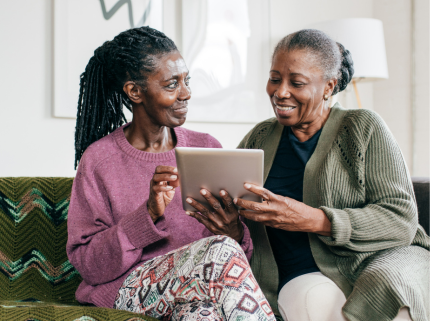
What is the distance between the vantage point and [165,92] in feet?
4.38

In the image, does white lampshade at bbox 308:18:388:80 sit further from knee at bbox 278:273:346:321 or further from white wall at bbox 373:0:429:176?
knee at bbox 278:273:346:321

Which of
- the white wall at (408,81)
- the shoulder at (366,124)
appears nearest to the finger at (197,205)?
the shoulder at (366,124)

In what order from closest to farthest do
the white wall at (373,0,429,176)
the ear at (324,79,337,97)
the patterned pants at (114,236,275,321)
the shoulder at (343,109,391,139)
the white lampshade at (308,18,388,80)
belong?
the patterned pants at (114,236,275,321) → the shoulder at (343,109,391,139) → the ear at (324,79,337,97) → the white lampshade at (308,18,388,80) → the white wall at (373,0,429,176)

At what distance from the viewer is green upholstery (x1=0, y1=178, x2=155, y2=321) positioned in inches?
57.6

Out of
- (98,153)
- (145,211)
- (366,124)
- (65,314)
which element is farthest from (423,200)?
(65,314)

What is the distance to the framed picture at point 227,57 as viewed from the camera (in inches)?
95.4

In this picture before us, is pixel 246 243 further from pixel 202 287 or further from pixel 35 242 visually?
pixel 35 242

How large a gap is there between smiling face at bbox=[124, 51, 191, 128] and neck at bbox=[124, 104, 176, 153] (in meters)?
0.02

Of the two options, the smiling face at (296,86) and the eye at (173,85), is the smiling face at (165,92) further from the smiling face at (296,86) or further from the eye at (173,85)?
the smiling face at (296,86)

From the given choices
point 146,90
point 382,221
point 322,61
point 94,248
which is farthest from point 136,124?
point 382,221

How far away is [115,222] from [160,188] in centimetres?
26

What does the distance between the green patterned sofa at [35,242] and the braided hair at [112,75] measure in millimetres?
187

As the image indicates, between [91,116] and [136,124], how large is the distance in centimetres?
18

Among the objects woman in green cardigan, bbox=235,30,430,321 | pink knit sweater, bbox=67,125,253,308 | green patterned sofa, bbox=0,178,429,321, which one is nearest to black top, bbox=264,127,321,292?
woman in green cardigan, bbox=235,30,430,321
